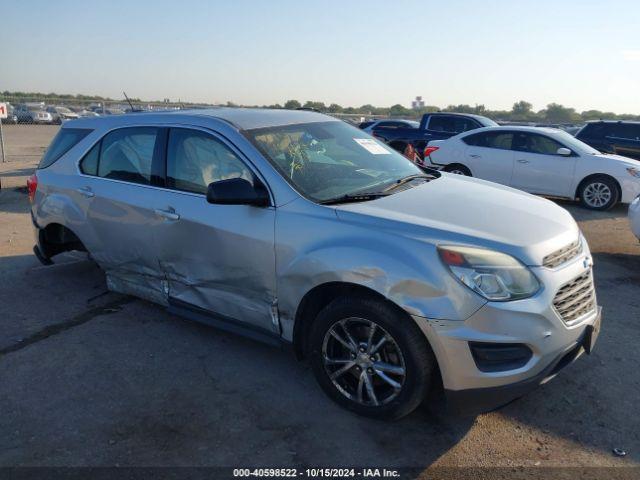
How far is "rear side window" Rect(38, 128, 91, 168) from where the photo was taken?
15.9ft

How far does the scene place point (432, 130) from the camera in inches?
590

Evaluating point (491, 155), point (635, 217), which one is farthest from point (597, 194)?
point (635, 217)

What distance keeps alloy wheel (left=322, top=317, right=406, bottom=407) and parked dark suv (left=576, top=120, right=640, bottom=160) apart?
11.3m

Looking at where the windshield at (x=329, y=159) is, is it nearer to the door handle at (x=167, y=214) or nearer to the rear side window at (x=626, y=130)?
the door handle at (x=167, y=214)

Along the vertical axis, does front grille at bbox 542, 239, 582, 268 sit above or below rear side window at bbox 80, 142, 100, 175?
below

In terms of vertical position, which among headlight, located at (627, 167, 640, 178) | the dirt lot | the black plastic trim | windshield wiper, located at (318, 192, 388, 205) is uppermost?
windshield wiper, located at (318, 192, 388, 205)

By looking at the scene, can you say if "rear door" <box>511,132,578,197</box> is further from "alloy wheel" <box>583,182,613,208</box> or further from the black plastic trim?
the black plastic trim

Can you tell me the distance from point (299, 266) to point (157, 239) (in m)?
1.39

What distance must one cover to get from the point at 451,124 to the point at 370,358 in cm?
1279

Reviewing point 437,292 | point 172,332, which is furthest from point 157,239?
point 437,292

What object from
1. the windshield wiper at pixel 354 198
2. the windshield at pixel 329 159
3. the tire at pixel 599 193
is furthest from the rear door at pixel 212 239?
the tire at pixel 599 193

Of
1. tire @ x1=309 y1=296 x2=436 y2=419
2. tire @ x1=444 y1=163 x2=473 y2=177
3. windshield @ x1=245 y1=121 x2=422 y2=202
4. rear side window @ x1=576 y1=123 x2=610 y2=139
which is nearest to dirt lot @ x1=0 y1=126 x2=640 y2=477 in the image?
tire @ x1=309 y1=296 x2=436 y2=419

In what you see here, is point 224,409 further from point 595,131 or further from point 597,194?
point 595,131

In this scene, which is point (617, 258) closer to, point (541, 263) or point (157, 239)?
point (541, 263)
